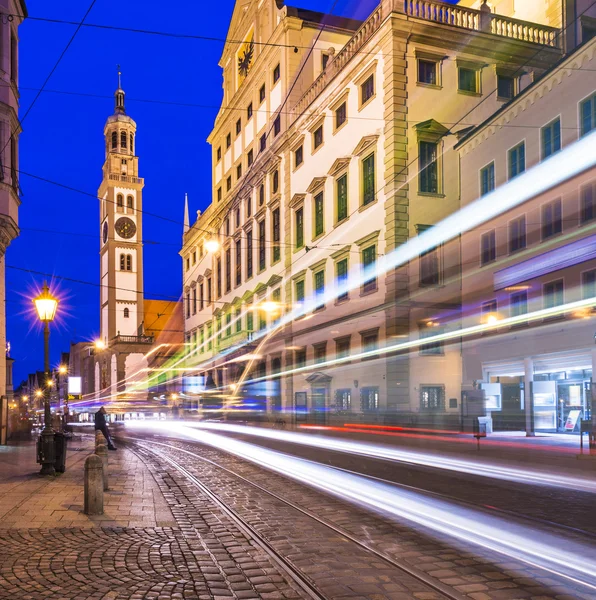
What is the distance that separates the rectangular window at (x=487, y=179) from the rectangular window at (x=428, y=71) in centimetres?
500

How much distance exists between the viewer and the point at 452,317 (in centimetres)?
3102

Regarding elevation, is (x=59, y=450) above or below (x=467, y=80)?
below

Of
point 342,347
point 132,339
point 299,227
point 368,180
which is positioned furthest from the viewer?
point 132,339

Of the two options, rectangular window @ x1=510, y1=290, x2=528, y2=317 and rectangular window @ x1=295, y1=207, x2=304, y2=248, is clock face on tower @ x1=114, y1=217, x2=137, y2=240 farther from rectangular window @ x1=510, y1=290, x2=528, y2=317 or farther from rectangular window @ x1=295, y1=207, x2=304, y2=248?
rectangular window @ x1=510, y1=290, x2=528, y2=317

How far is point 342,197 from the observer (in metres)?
35.4

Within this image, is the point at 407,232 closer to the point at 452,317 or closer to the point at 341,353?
the point at 452,317

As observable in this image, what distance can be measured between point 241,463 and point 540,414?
13298 mm

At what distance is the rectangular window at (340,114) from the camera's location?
34.7 metres

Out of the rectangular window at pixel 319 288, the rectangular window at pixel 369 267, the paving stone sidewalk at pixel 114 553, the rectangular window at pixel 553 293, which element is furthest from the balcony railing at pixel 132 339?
the paving stone sidewalk at pixel 114 553

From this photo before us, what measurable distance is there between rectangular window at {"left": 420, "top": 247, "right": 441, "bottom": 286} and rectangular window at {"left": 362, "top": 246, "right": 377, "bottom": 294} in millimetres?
2109

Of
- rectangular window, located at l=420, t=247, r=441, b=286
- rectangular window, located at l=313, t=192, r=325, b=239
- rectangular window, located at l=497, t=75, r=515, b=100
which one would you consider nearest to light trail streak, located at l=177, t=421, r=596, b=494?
rectangular window, located at l=420, t=247, r=441, b=286

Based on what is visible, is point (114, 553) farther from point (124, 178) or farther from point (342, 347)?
point (124, 178)

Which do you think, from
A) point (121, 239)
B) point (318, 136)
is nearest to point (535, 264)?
point (318, 136)

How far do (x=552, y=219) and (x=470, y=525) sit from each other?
18663mm
